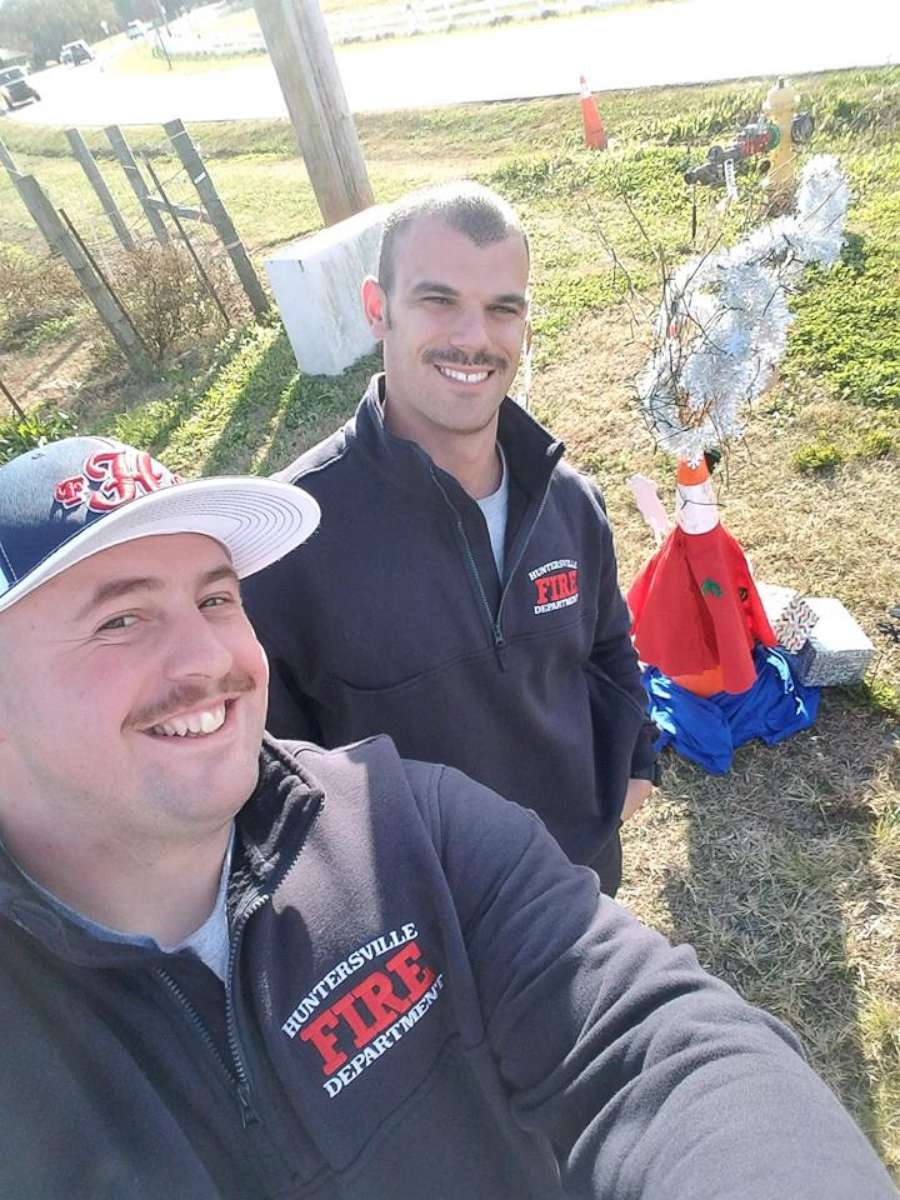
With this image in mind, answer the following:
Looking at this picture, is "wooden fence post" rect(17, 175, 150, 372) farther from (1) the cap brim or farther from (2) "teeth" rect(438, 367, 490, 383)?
(1) the cap brim

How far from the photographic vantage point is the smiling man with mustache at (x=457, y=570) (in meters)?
1.92

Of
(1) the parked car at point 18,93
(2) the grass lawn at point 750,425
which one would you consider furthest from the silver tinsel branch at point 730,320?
(1) the parked car at point 18,93

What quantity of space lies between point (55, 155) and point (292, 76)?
1742 cm

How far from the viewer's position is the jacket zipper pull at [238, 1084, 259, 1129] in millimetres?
1146

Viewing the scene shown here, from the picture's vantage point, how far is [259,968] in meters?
1.21

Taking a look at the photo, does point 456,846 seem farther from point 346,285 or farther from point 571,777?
point 346,285

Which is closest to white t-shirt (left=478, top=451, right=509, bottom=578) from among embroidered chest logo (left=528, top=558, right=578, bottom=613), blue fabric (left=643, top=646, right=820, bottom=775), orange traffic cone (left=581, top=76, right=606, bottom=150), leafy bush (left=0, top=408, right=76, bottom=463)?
embroidered chest logo (left=528, top=558, right=578, bottom=613)

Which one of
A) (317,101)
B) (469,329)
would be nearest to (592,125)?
(317,101)

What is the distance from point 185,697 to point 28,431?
Answer: 6149 millimetres

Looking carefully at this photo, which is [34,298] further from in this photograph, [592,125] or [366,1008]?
[366,1008]

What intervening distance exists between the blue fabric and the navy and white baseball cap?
2.37 m

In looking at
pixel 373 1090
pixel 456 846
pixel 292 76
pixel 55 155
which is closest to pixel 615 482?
pixel 456 846

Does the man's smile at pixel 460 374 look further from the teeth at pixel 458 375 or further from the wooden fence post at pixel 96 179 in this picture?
the wooden fence post at pixel 96 179

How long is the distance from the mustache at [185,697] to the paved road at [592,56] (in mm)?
9263
